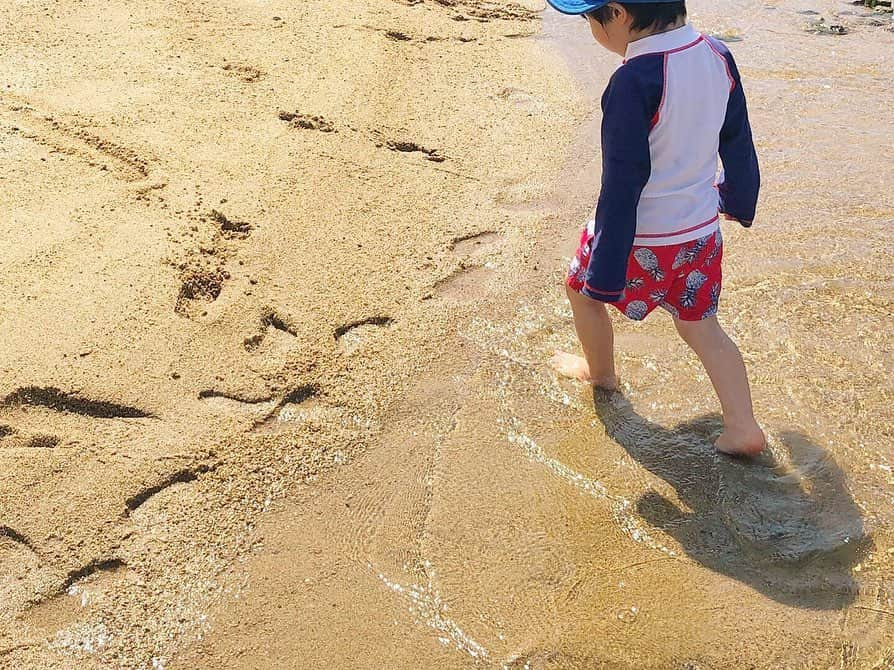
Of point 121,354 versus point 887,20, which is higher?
point 887,20

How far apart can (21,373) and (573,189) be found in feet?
8.27

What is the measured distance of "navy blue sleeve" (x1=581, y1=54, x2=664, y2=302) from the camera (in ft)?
7.00

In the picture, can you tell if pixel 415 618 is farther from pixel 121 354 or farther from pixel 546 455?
pixel 121 354

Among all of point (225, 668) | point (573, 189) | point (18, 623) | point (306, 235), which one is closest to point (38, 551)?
point (18, 623)

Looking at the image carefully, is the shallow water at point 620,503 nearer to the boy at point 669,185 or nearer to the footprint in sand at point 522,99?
the boy at point 669,185

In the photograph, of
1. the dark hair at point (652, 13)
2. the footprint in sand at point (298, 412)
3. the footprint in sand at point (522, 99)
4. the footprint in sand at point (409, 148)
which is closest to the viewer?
the dark hair at point (652, 13)

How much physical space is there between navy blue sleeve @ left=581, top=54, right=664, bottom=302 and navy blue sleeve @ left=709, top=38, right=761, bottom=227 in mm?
314

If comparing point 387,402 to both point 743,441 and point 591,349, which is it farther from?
point 743,441

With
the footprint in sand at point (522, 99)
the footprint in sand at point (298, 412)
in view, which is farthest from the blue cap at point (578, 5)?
the footprint in sand at point (522, 99)

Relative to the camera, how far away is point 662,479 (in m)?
2.46

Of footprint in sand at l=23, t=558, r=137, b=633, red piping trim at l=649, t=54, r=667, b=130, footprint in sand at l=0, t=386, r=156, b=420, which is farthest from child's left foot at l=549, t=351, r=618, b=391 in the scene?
footprint in sand at l=23, t=558, r=137, b=633

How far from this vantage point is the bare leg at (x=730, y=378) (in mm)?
2438

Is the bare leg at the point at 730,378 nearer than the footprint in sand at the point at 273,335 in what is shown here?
Yes

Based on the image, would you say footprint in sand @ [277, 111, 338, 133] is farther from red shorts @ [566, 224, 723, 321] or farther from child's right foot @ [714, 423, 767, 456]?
child's right foot @ [714, 423, 767, 456]
